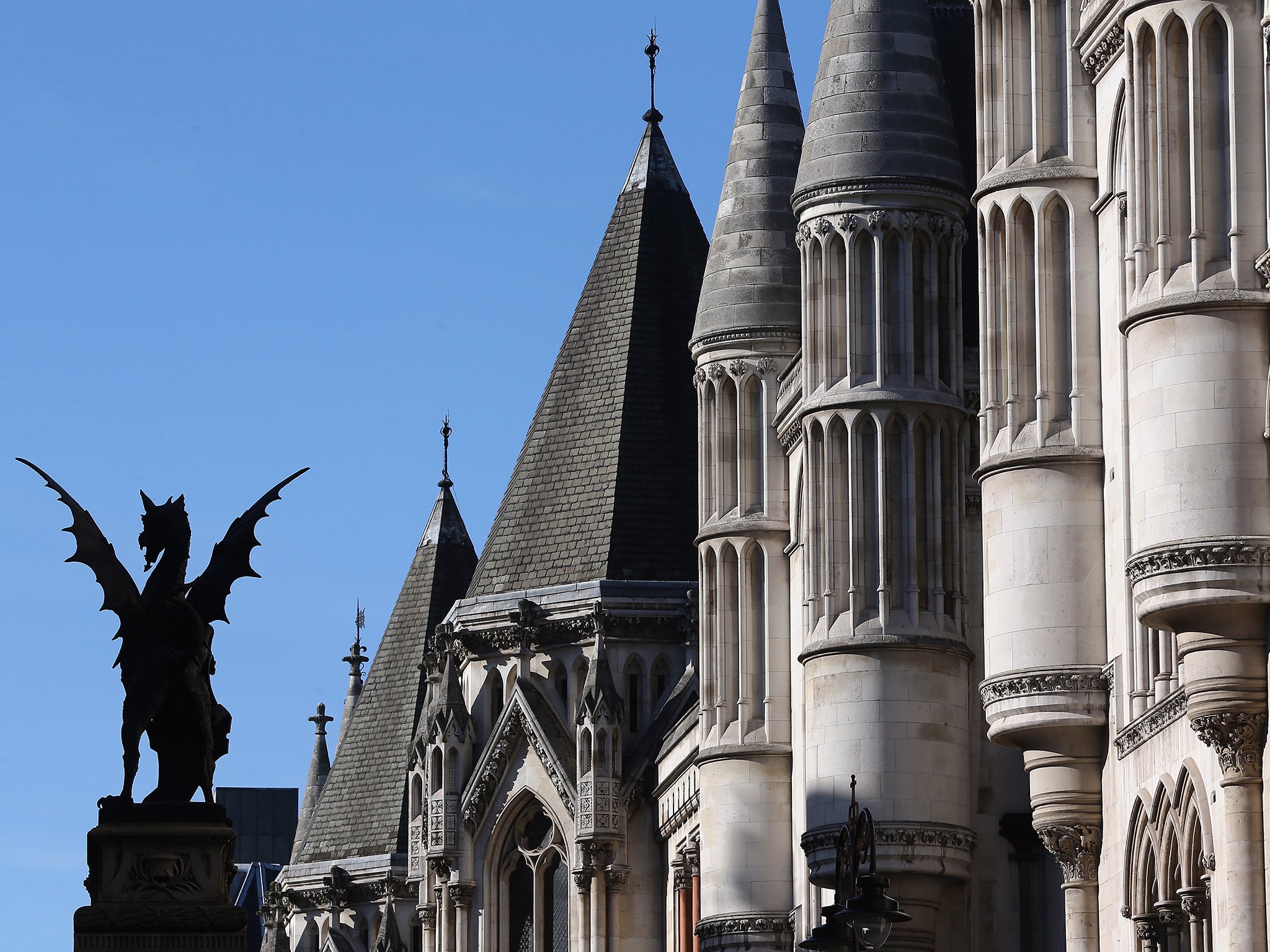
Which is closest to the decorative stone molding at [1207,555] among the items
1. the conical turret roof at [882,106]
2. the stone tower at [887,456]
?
the stone tower at [887,456]

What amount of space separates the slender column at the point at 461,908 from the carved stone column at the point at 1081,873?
31.6 metres

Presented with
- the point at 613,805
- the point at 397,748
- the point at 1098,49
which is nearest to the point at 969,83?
the point at 1098,49

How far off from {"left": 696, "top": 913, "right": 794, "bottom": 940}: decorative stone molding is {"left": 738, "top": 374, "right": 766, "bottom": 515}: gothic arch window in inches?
243

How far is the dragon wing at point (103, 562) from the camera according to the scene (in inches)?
1216

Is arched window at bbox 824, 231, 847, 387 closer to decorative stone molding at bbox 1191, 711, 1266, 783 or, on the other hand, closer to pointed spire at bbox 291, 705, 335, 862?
decorative stone molding at bbox 1191, 711, 1266, 783

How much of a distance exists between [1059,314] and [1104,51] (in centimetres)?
308

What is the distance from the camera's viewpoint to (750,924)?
51000 millimetres

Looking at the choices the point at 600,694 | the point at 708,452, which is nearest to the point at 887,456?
the point at 708,452

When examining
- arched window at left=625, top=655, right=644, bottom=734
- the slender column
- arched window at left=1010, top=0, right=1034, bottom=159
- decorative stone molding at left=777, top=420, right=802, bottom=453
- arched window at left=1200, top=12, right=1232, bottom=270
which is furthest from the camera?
the slender column

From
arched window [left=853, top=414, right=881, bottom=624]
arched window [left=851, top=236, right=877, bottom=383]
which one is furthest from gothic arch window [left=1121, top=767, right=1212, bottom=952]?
arched window [left=851, top=236, right=877, bottom=383]

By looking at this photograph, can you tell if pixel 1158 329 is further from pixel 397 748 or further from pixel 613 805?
pixel 397 748

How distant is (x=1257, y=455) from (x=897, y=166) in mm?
14757

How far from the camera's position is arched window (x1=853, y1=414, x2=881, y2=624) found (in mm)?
44938

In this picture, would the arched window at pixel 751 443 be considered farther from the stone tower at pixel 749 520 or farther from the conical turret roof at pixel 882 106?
the conical turret roof at pixel 882 106
